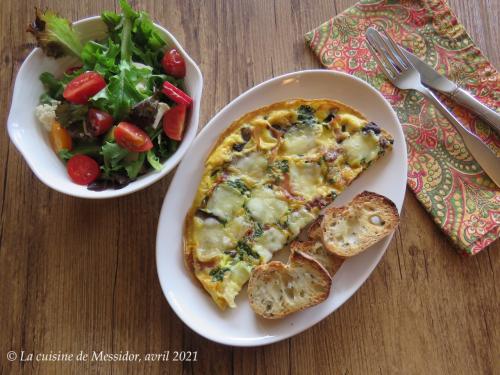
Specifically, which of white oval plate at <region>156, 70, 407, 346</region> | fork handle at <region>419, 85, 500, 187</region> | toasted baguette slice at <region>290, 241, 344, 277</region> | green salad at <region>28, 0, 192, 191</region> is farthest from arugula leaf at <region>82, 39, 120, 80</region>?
fork handle at <region>419, 85, 500, 187</region>

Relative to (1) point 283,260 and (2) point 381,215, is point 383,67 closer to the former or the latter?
(2) point 381,215

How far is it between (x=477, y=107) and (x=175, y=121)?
1644 mm

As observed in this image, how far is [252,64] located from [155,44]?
2.13 feet

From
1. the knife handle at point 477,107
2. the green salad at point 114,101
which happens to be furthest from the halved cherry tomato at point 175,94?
the knife handle at point 477,107

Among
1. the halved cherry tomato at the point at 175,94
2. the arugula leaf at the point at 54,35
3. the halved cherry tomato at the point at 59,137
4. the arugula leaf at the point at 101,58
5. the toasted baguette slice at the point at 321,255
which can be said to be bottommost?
the toasted baguette slice at the point at 321,255

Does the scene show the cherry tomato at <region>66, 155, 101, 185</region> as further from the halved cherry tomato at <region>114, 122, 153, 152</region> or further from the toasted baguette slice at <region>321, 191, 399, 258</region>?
the toasted baguette slice at <region>321, 191, 399, 258</region>

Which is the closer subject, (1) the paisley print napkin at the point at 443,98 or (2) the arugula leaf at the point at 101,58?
(2) the arugula leaf at the point at 101,58

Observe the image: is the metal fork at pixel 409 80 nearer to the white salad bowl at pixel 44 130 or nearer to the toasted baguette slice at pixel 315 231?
the toasted baguette slice at pixel 315 231

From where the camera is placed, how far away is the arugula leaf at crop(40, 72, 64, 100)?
2.22m

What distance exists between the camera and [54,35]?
6.98 feet

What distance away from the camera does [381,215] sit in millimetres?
2322

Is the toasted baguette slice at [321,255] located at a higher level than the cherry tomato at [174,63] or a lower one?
lower

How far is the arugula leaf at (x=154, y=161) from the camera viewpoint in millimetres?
2084

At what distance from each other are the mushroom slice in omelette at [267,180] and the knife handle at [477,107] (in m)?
0.52
